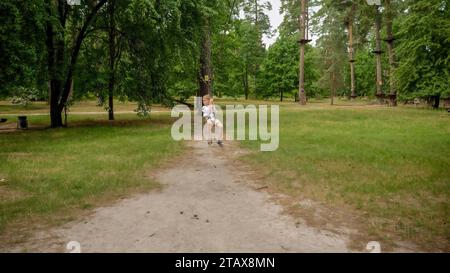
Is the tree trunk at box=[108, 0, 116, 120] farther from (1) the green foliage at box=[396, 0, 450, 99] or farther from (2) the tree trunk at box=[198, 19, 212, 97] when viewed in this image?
(1) the green foliage at box=[396, 0, 450, 99]

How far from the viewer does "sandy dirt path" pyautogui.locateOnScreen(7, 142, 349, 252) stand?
193 inches

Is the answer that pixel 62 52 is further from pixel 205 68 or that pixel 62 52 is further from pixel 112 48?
pixel 205 68

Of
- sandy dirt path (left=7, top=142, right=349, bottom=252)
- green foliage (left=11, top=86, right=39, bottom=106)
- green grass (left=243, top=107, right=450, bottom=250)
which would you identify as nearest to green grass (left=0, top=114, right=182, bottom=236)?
sandy dirt path (left=7, top=142, right=349, bottom=252)

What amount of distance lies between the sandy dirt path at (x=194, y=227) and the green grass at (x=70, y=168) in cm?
84

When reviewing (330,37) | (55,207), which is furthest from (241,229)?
(330,37)

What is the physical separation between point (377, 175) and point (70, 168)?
7.84 m

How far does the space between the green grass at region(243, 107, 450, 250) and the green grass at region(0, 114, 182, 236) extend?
11.3 feet

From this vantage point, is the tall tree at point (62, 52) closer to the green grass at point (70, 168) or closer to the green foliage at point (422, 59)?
the green grass at point (70, 168)

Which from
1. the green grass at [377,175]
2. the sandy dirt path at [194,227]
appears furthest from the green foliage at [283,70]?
the sandy dirt path at [194,227]

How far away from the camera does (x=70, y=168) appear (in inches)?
381

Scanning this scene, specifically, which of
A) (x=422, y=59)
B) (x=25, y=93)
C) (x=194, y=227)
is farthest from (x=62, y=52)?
(x=422, y=59)

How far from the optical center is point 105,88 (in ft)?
68.4

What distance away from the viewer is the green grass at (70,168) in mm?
6812
